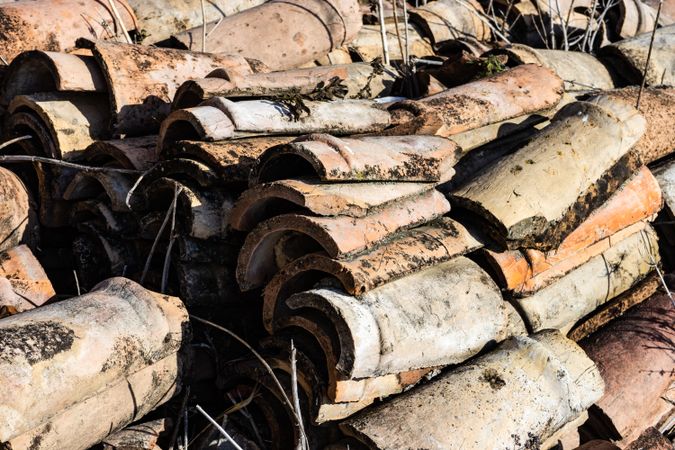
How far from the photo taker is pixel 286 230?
3443 mm

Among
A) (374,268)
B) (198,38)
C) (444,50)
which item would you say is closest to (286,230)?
(374,268)

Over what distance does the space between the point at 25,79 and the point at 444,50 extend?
335cm

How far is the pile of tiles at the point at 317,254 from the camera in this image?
3.13 meters

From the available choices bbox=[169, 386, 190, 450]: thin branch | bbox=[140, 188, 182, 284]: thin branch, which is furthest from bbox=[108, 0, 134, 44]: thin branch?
bbox=[169, 386, 190, 450]: thin branch

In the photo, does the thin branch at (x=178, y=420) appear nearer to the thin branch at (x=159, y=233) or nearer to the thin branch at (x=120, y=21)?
the thin branch at (x=159, y=233)

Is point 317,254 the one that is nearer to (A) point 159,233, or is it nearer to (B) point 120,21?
(A) point 159,233

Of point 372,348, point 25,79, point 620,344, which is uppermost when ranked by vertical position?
point 25,79

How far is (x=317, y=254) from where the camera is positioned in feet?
10.7

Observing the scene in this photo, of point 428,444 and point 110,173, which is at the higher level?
point 110,173

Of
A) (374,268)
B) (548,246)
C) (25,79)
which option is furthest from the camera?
(25,79)

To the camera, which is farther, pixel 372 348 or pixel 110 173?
pixel 110 173

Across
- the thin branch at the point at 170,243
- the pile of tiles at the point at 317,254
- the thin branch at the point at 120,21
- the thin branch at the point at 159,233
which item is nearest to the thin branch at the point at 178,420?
the pile of tiles at the point at 317,254

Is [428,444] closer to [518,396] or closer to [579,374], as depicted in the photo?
[518,396]

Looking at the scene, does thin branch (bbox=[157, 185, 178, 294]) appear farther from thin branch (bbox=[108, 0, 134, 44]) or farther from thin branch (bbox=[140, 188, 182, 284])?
thin branch (bbox=[108, 0, 134, 44])
